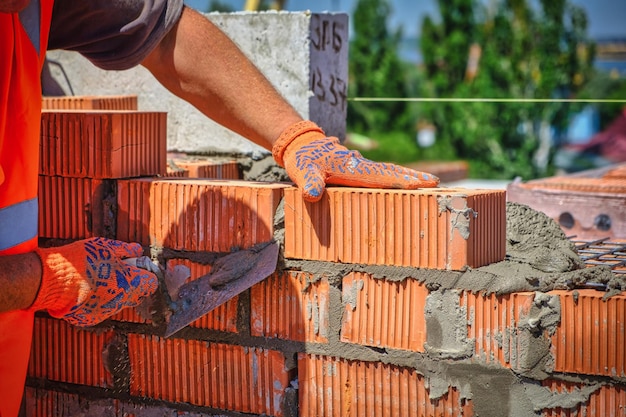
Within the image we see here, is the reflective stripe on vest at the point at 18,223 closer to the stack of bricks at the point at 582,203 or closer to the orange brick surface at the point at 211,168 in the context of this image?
the orange brick surface at the point at 211,168

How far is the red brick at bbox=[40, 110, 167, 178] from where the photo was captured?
3131mm

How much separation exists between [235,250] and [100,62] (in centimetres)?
84

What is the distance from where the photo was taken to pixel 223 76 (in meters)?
3.22

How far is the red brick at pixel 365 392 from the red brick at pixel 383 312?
0.09 metres

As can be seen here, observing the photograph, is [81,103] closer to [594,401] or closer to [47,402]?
[47,402]

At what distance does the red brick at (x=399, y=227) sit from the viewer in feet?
9.06

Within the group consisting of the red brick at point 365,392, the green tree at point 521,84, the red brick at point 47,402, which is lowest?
the red brick at point 47,402

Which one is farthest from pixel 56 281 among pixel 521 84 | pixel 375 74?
pixel 375 74

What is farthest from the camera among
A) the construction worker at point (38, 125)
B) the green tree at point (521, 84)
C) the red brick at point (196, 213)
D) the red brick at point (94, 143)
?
the green tree at point (521, 84)

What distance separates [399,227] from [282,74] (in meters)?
1.80

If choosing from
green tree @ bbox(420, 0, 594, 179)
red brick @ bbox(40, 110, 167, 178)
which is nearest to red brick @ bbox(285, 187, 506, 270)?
red brick @ bbox(40, 110, 167, 178)

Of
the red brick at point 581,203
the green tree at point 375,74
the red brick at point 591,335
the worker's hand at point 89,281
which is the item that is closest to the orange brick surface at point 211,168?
the worker's hand at point 89,281

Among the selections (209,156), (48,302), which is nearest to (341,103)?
(209,156)

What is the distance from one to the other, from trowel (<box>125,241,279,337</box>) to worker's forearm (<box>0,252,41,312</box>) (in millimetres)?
367
